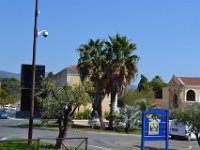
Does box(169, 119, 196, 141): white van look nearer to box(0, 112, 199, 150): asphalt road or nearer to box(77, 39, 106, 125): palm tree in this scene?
box(0, 112, 199, 150): asphalt road

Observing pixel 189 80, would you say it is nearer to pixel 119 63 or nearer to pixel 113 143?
pixel 119 63

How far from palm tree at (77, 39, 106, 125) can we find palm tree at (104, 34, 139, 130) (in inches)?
24.4

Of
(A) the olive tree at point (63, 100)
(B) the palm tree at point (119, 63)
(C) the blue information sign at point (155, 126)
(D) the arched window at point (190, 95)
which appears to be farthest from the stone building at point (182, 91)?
(C) the blue information sign at point (155, 126)

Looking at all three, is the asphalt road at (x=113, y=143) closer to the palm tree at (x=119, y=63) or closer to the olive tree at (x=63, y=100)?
the olive tree at (x=63, y=100)

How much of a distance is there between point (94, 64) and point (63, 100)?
2128cm

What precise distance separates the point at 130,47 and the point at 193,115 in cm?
2118

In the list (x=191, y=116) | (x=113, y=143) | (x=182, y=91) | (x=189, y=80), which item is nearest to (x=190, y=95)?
(x=182, y=91)

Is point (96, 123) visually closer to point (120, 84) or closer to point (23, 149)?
point (120, 84)

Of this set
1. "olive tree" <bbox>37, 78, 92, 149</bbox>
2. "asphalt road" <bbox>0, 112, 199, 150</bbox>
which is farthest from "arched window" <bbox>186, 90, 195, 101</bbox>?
"olive tree" <bbox>37, 78, 92, 149</bbox>

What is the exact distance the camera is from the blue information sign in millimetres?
20172

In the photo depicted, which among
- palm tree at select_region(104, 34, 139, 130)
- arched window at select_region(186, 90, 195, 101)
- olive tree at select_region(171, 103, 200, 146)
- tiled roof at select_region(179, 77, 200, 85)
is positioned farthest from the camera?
tiled roof at select_region(179, 77, 200, 85)

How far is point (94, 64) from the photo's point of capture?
143ft

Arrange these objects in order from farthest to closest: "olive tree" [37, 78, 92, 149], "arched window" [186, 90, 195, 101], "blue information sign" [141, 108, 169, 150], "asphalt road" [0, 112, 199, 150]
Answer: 1. "arched window" [186, 90, 195, 101]
2. "asphalt road" [0, 112, 199, 150]
3. "olive tree" [37, 78, 92, 149]
4. "blue information sign" [141, 108, 169, 150]

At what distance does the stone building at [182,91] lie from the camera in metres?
96.7
